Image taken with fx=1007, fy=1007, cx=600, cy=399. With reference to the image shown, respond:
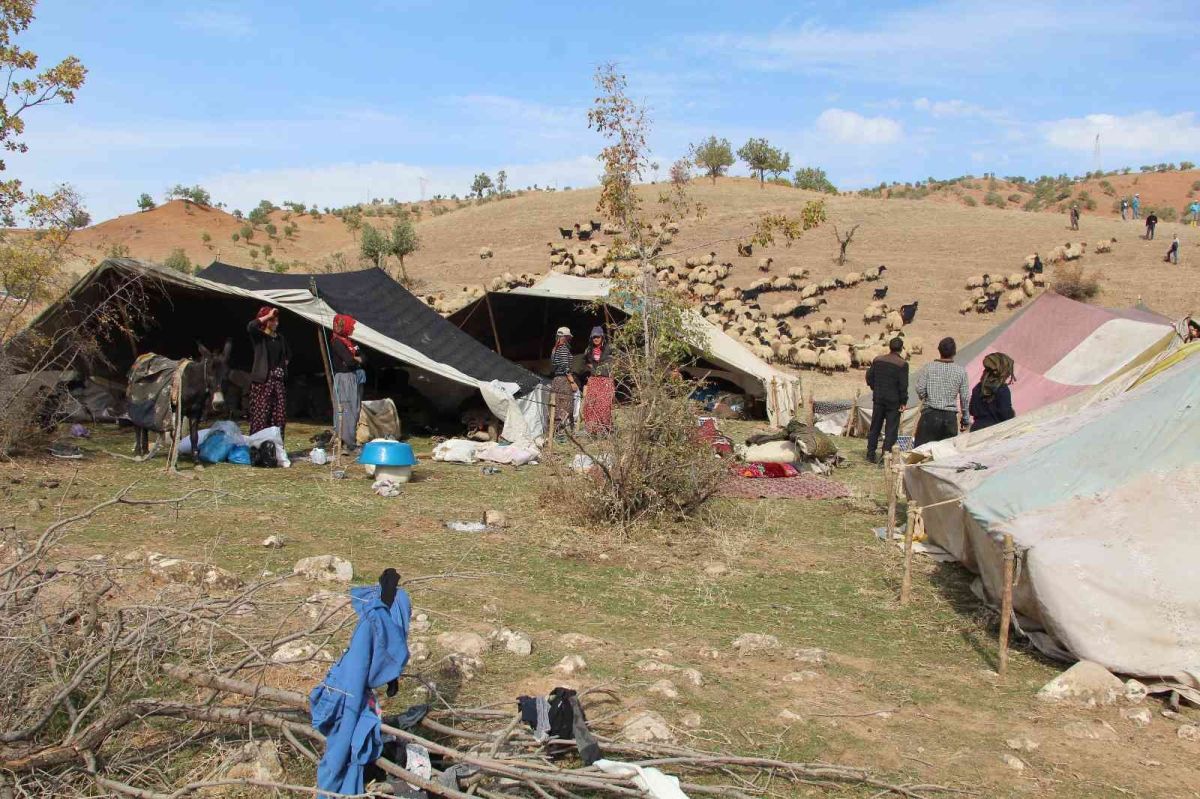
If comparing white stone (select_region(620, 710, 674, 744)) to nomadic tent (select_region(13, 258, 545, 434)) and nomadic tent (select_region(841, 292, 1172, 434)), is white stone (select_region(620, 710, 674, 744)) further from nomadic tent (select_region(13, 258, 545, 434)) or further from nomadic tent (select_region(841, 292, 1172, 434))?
nomadic tent (select_region(841, 292, 1172, 434))

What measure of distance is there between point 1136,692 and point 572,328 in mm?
12942

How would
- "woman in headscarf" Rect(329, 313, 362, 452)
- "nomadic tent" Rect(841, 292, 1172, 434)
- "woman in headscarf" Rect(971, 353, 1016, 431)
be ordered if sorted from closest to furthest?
"woman in headscarf" Rect(971, 353, 1016, 431) < "woman in headscarf" Rect(329, 313, 362, 452) < "nomadic tent" Rect(841, 292, 1172, 434)

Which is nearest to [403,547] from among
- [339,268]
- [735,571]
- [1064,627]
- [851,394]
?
[735,571]

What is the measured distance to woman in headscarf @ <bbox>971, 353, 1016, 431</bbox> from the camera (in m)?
9.05

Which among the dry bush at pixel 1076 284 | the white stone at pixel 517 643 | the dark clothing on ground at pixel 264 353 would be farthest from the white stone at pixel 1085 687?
the dry bush at pixel 1076 284

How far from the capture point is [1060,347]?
1262 centimetres

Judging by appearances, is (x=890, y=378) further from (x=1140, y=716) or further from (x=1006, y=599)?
(x=1140, y=716)

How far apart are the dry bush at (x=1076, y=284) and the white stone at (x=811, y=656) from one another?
76.8 ft

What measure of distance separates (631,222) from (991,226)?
28885mm

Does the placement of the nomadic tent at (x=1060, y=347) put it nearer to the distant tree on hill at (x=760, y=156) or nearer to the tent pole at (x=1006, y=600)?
the tent pole at (x=1006, y=600)

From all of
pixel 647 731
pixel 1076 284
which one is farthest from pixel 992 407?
pixel 1076 284

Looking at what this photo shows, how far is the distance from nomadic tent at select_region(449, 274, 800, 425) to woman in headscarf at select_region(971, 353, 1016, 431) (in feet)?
14.9

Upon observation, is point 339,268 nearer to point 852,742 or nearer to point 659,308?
point 659,308

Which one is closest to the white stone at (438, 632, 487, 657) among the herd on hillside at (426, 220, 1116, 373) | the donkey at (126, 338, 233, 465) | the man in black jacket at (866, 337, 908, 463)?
the donkey at (126, 338, 233, 465)
